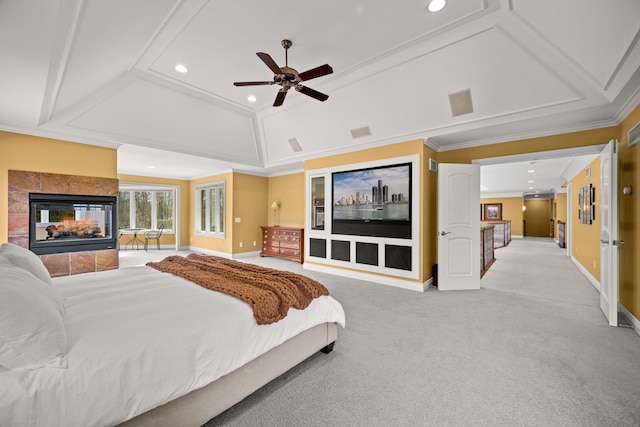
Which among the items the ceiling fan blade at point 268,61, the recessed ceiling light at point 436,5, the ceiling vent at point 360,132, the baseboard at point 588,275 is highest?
the recessed ceiling light at point 436,5

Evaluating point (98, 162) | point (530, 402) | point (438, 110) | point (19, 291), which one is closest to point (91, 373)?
point (19, 291)

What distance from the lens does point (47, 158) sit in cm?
408

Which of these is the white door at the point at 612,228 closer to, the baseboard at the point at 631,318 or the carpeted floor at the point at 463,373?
the baseboard at the point at 631,318

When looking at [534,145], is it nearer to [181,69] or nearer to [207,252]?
[181,69]

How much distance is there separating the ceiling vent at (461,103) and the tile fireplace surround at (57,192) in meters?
5.51

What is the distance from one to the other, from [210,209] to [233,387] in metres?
7.12

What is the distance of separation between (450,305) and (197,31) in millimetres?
4435

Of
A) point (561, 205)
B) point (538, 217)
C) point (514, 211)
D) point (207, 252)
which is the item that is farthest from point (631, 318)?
point (538, 217)

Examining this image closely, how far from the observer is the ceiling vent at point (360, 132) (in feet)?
15.0

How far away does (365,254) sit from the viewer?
4.94 metres

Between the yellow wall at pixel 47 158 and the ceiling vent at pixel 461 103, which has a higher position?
the ceiling vent at pixel 461 103

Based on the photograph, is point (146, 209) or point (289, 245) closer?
point (289, 245)

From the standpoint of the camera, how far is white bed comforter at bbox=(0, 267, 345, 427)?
3.43 feet

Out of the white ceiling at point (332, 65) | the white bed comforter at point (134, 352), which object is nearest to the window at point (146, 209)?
the white ceiling at point (332, 65)
